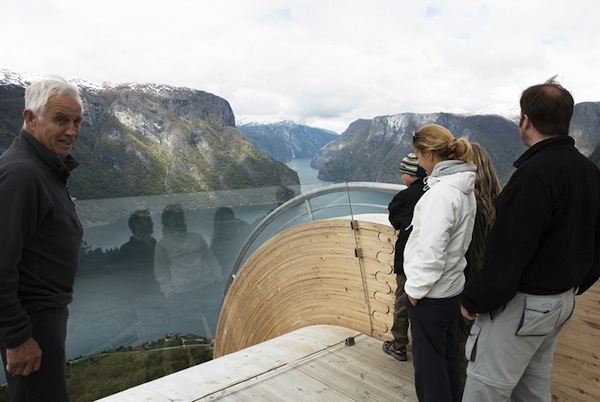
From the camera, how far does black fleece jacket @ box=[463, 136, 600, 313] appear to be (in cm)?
132

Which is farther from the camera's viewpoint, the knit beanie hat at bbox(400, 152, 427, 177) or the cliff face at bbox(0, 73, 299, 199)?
the cliff face at bbox(0, 73, 299, 199)

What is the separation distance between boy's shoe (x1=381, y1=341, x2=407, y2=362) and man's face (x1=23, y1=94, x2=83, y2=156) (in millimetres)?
2565

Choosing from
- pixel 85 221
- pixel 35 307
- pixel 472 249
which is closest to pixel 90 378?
pixel 85 221

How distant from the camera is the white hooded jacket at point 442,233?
1684 mm

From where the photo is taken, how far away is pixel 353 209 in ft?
12.1

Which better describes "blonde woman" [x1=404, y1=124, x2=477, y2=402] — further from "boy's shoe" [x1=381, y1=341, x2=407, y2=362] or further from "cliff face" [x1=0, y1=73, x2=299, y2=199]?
"cliff face" [x1=0, y1=73, x2=299, y2=199]

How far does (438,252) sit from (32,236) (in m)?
1.59

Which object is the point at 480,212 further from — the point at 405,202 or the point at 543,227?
the point at 543,227

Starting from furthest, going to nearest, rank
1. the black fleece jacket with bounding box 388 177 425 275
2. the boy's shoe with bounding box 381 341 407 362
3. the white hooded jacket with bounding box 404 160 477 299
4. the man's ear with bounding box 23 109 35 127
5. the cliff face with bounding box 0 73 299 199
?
the cliff face with bounding box 0 73 299 199, the boy's shoe with bounding box 381 341 407 362, the black fleece jacket with bounding box 388 177 425 275, the white hooded jacket with bounding box 404 160 477 299, the man's ear with bounding box 23 109 35 127

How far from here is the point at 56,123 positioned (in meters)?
1.55

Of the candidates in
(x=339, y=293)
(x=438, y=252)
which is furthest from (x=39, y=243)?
(x=339, y=293)

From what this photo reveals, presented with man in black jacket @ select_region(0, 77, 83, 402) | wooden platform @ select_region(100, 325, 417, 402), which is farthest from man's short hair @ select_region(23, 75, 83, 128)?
wooden platform @ select_region(100, 325, 417, 402)

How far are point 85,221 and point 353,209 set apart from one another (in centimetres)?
298

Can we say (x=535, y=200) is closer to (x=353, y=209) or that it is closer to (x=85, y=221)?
(x=353, y=209)
